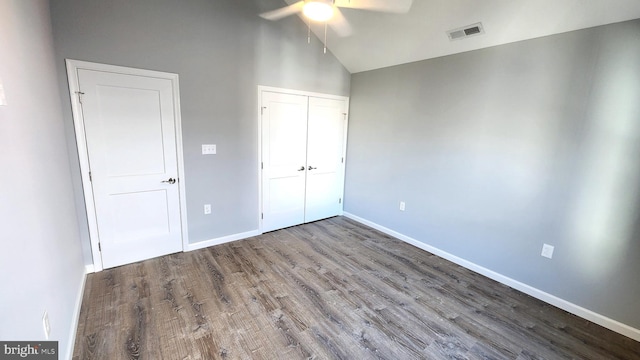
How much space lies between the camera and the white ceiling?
205 cm

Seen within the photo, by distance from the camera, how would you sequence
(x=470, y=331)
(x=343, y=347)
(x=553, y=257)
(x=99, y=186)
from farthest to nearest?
(x=99, y=186) → (x=553, y=257) → (x=470, y=331) → (x=343, y=347)

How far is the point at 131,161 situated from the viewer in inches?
107

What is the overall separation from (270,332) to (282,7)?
3.69 meters

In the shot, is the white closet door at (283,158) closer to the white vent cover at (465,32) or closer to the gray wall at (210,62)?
the gray wall at (210,62)

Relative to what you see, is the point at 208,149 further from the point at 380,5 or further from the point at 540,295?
the point at 540,295

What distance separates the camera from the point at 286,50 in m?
3.54

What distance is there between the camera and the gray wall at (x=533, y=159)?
207cm

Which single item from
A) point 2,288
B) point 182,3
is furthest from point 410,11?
point 2,288

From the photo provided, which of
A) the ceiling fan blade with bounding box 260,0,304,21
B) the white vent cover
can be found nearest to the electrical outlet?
the ceiling fan blade with bounding box 260,0,304,21

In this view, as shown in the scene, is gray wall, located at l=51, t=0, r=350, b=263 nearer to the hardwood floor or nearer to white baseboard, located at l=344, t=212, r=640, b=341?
the hardwood floor

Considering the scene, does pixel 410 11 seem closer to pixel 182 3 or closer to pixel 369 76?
pixel 369 76

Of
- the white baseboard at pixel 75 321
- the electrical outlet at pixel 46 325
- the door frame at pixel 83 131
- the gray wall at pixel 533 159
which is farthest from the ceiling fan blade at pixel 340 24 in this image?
the white baseboard at pixel 75 321

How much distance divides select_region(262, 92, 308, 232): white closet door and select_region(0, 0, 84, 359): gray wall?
203 cm

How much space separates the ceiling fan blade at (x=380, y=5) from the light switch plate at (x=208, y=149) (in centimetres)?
221
